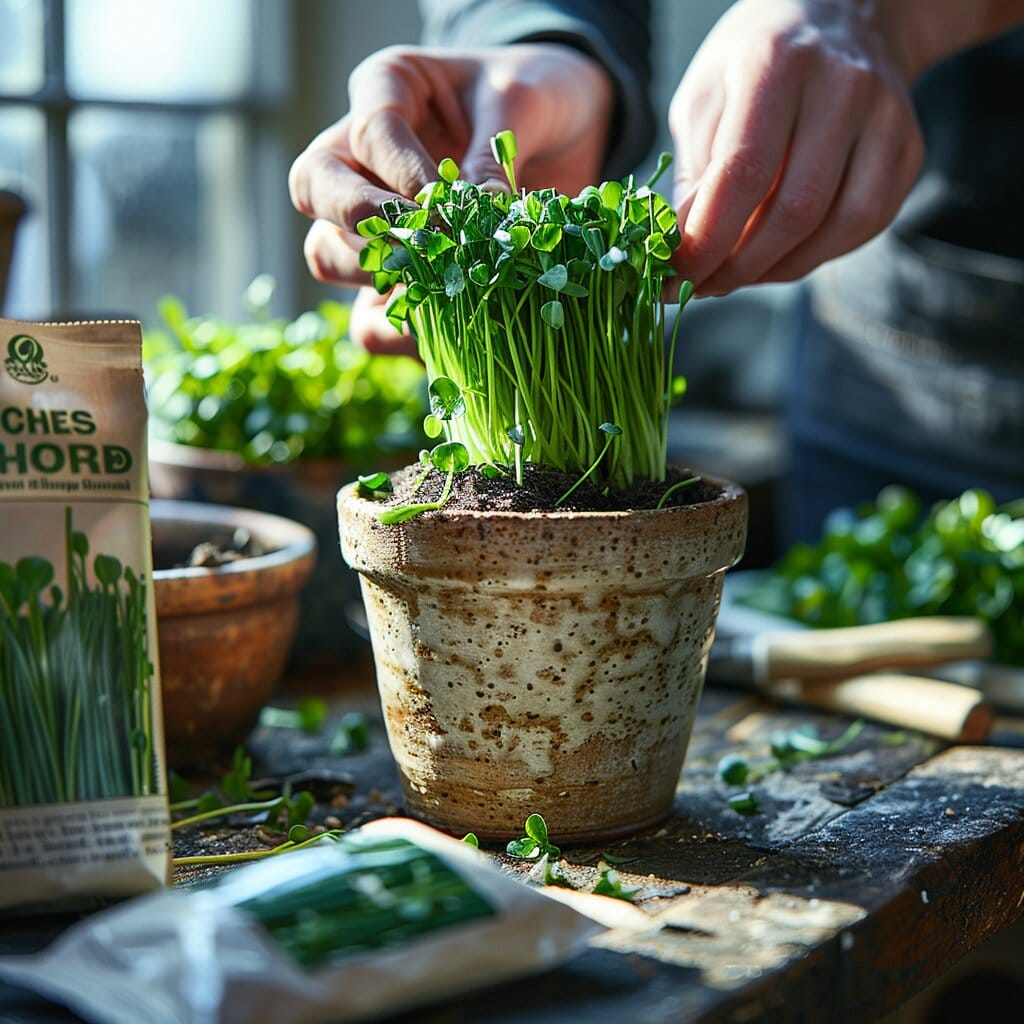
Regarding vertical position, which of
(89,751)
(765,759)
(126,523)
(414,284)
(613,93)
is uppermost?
(613,93)

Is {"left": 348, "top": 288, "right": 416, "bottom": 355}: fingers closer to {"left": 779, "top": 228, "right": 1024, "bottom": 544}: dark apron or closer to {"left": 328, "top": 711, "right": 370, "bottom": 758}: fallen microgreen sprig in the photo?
{"left": 328, "top": 711, "right": 370, "bottom": 758}: fallen microgreen sprig

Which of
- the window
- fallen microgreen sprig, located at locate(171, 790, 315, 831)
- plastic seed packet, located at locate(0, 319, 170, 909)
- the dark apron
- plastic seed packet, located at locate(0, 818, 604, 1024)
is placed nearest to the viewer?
plastic seed packet, located at locate(0, 818, 604, 1024)

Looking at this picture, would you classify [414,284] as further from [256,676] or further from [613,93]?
[613,93]

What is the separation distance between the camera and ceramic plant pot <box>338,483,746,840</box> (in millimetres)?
790

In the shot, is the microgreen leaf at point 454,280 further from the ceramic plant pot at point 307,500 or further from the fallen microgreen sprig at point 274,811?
the ceramic plant pot at point 307,500

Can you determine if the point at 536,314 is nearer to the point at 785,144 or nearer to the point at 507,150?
the point at 507,150

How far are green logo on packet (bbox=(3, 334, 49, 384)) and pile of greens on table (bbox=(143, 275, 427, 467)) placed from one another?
2.14 ft

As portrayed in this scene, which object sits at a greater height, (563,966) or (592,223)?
(592,223)

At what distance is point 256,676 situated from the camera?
106cm

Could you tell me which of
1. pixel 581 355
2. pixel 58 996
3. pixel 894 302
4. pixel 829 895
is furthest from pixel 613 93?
pixel 58 996

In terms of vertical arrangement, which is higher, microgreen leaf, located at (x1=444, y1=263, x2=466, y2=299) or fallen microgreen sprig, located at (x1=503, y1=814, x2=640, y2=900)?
microgreen leaf, located at (x1=444, y1=263, x2=466, y2=299)

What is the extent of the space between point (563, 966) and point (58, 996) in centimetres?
26

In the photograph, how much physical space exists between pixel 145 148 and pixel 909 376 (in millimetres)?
2196

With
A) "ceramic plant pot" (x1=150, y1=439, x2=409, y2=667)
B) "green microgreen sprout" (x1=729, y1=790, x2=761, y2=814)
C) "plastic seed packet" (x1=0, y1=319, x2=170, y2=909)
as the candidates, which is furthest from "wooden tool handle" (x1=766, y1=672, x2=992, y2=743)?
"plastic seed packet" (x1=0, y1=319, x2=170, y2=909)
